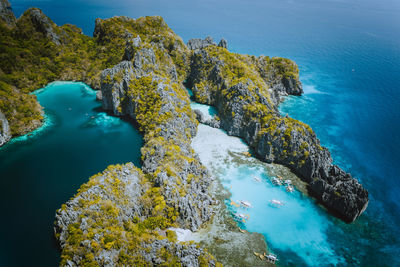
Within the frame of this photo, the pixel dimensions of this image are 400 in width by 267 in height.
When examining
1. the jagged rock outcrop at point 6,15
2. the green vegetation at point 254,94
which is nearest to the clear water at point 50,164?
the green vegetation at point 254,94

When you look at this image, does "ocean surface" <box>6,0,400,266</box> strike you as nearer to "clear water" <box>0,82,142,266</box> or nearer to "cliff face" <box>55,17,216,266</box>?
"clear water" <box>0,82,142,266</box>

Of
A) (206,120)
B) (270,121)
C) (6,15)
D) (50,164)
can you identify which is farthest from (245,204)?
(6,15)

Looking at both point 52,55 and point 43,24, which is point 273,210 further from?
point 43,24

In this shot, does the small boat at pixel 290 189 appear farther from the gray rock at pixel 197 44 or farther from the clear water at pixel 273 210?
the gray rock at pixel 197 44

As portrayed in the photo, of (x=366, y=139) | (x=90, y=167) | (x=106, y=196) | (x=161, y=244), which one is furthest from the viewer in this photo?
(x=366, y=139)

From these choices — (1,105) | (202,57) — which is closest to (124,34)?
(202,57)

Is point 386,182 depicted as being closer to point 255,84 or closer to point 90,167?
point 255,84
